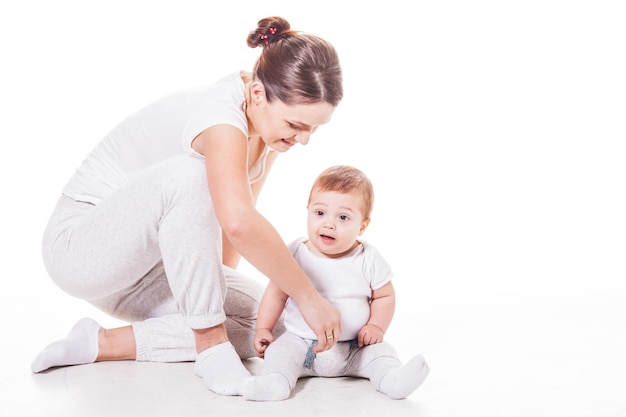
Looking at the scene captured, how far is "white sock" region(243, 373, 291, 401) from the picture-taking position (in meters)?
1.66

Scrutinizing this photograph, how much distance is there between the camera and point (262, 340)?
6.25ft

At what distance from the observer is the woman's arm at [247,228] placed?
5.51 feet

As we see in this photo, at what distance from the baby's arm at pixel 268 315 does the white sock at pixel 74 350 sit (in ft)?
1.30

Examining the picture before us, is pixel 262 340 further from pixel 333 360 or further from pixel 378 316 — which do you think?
pixel 378 316

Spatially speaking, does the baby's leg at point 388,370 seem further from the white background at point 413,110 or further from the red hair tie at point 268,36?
the white background at point 413,110

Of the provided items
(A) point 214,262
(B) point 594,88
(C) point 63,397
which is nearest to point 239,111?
(A) point 214,262

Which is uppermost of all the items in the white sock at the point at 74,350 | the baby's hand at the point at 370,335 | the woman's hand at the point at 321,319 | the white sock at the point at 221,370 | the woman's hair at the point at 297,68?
the woman's hair at the point at 297,68

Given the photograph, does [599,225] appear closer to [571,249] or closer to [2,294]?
[571,249]

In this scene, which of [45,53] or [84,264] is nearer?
[84,264]

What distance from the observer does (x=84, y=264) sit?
1890 millimetres

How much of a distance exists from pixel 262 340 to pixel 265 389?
0.25m

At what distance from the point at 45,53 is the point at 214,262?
221cm

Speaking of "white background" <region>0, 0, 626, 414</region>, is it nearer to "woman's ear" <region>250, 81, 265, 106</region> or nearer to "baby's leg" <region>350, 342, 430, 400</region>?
"baby's leg" <region>350, 342, 430, 400</region>

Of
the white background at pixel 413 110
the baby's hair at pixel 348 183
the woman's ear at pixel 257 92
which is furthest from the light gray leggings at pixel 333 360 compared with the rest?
the white background at pixel 413 110
